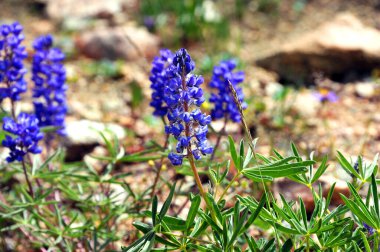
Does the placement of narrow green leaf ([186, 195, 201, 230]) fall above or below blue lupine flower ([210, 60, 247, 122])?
below

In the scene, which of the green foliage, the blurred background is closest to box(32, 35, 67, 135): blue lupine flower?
the blurred background

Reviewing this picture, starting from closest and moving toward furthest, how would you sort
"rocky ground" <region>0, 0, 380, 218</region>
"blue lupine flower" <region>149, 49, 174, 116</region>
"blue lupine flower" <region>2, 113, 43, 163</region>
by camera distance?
1. "blue lupine flower" <region>2, 113, 43, 163</region>
2. "blue lupine flower" <region>149, 49, 174, 116</region>
3. "rocky ground" <region>0, 0, 380, 218</region>

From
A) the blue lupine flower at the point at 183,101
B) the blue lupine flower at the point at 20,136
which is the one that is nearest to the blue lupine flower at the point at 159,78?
the blue lupine flower at the point at 20,136

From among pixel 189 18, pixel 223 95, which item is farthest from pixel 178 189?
pixel 189 18

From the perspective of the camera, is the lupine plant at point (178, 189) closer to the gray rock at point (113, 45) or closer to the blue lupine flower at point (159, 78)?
the blue lupine flower at point (159, 78)

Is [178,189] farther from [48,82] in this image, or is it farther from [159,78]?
[48,82]

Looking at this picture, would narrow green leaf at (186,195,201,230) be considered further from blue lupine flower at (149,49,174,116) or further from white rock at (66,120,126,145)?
white rock at (66,120,126,145)
